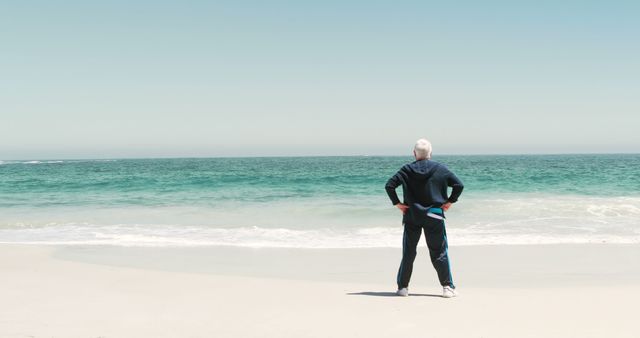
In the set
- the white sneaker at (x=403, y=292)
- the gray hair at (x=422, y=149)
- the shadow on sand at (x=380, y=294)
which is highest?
the gray hair at (x=422, y=149)

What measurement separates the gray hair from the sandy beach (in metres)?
1.40

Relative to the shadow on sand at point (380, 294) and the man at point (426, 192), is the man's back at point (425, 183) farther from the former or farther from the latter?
the shadow on sand at point (380, 294)

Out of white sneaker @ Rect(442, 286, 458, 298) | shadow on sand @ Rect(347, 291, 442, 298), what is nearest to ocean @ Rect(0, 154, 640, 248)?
shadow on sand @ Rect(347, 291, 442, 298)

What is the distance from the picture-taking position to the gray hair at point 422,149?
4898mm

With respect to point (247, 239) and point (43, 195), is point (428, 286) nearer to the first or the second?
point (247, 239)

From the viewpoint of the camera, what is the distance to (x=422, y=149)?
4895mm

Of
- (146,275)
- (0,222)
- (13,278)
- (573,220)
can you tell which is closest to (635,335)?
(146,275)

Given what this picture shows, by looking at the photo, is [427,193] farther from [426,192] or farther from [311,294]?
[311,294]

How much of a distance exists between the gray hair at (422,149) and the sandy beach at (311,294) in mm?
1405

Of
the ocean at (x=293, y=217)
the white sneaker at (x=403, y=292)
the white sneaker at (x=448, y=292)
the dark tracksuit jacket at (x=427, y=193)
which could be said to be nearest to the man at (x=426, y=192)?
the dark tracksuit jacket at (x=427, y=193)

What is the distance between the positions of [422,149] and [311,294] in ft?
6.16

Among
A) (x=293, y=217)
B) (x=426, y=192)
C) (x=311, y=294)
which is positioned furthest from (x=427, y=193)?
(x=293, y=217)

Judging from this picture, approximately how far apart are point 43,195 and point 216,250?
16.5 m

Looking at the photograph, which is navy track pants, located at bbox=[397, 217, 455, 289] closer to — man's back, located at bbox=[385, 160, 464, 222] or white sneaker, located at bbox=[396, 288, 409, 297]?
white sneaker, located at bbox=[396, 288, 409, 297]
